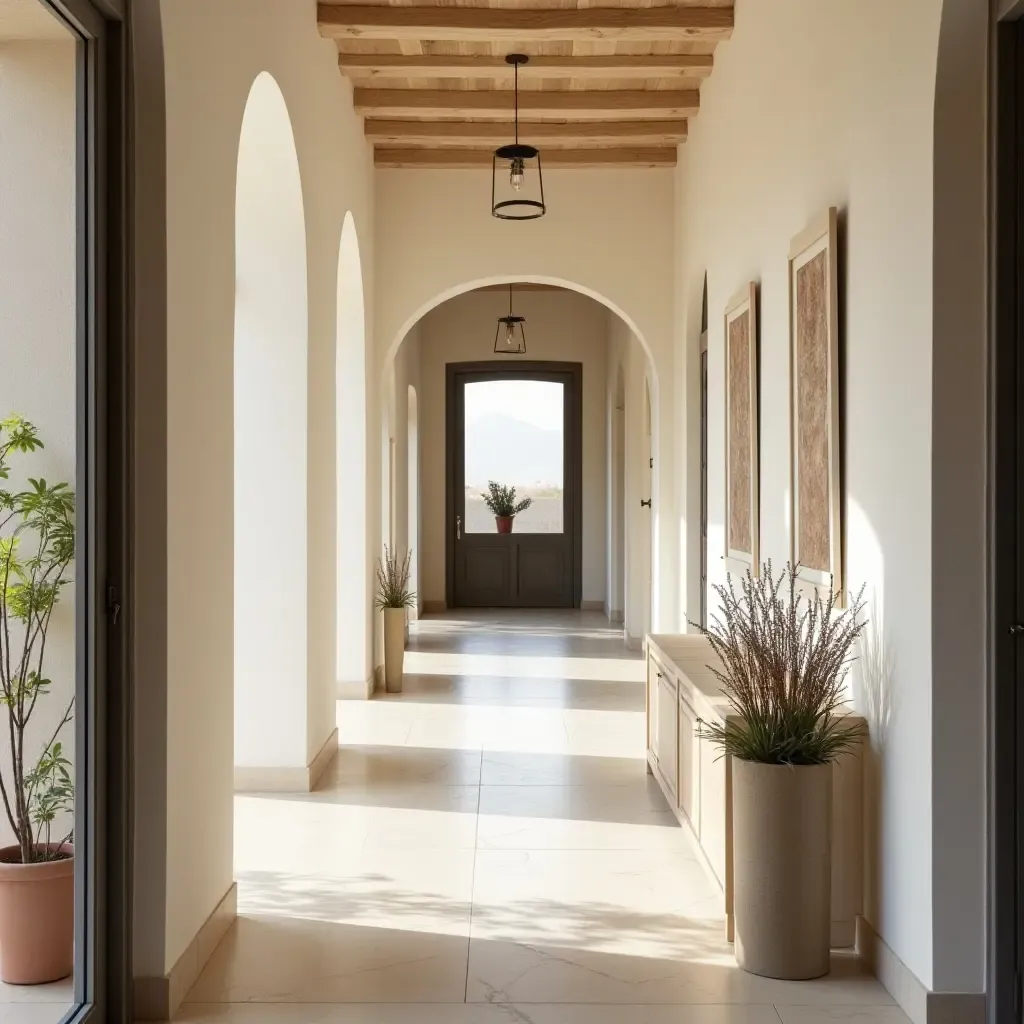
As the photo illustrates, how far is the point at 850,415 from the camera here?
12.4ft

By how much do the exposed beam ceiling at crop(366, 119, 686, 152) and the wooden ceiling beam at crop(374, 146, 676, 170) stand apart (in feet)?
0.94

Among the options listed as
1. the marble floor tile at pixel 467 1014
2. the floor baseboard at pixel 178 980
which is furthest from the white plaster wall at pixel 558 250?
the marble floor tile at pixel 467 1014

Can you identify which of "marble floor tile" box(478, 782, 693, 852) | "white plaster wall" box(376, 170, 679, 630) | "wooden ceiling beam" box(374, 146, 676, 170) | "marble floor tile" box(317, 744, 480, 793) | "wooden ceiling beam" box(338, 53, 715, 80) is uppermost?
"wooden ceiling beam" box(338, 53, 715, 80)

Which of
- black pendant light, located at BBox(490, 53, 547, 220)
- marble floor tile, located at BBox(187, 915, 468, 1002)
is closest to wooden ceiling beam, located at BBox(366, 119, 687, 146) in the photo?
black pendant light, located at BBox(490, 53, 547, 220)

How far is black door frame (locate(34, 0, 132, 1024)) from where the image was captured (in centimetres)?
287

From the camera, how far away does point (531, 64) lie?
649 cm

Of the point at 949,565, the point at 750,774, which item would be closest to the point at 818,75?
the point at 949,565

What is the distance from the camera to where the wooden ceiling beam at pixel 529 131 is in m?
7.53

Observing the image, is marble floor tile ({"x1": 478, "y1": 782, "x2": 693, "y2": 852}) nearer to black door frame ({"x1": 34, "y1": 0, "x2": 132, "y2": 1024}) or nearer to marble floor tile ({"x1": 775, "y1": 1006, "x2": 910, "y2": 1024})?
marble floor tile ({"x1": 775, "y1": 1006, "x2": 910, "y2": 1024})

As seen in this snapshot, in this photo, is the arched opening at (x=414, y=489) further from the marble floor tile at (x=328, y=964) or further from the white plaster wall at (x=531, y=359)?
the marble floor tile at (x=328, y=964)

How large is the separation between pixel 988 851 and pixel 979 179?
1642 millimetres

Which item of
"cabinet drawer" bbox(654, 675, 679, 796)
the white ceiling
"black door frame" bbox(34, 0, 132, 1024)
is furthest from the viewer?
"cabinet drawer" bbox(654, 675, 679, 796)

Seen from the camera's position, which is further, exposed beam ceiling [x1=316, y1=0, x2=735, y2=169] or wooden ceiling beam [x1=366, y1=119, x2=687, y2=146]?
wooden ceiling beam [x1=366, y1=119, x2=687, y2=146]

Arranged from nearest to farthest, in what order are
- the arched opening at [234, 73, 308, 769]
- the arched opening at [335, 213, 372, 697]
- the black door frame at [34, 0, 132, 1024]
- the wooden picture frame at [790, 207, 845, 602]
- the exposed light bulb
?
the black door frame at [34, 0, 132, 1024] → the wooden picture frame at [790, 207, 845, 602] → the arched opening at [234, 73, 308, 769] → the exposed light bulb → the arched opening at [335, 213, 372, 697]
